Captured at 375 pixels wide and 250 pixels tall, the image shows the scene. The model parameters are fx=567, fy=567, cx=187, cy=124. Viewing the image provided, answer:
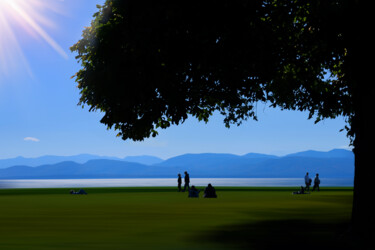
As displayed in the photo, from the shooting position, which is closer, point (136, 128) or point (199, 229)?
point (199, 229)

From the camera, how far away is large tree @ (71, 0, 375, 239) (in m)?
16.7

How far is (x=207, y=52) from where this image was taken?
17.6 meters

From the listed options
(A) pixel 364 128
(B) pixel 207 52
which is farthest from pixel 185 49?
(A) pixel 364 128

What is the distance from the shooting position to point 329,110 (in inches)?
1054

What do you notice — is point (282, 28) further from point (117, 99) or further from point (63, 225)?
point (63, 225)

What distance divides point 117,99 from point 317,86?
10.9 m

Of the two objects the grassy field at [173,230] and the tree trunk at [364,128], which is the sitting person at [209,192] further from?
the tree trunk at [364,128]

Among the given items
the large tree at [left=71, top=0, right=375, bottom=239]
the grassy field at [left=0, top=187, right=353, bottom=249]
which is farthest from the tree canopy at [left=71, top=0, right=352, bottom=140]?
the grassy field at [left=0, top=187, right=353, bottom=249]

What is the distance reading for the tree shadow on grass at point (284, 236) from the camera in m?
15.0

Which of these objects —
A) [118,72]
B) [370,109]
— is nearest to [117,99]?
[118,72]

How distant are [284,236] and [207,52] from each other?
240 inches

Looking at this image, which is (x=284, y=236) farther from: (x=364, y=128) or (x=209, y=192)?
(x=209, y=192)

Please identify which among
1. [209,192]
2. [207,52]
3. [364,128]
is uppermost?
[207,52]

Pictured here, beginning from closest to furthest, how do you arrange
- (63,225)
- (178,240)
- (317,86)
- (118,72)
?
(178,240), (118,72), (63,225), (317,86)
